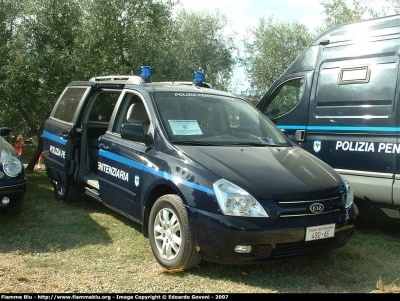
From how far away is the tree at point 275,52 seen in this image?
2211 cm

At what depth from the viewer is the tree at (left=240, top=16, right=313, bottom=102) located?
2211 centimetres

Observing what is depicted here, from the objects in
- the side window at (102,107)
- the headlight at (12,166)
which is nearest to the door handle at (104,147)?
the headlight at (12,166)

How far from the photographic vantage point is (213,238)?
3.65 meters

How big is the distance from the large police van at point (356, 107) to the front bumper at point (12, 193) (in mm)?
3560

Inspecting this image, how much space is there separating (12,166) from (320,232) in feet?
11.4

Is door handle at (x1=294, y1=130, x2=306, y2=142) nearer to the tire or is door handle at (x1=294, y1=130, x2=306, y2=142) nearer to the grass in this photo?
the grass

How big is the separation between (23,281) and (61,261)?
0.52m

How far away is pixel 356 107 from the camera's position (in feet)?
17.9

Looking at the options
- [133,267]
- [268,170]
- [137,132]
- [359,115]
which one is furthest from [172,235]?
[359,115]

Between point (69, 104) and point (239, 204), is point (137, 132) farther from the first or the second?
point (69, 104)

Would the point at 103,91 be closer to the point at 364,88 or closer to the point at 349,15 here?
the point at 364,88

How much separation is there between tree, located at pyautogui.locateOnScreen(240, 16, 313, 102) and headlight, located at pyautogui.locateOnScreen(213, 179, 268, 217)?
18.5 m

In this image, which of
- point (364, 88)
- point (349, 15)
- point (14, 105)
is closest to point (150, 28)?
point (14, 105)

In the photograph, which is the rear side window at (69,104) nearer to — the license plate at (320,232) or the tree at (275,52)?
the license plate at (320,232)
